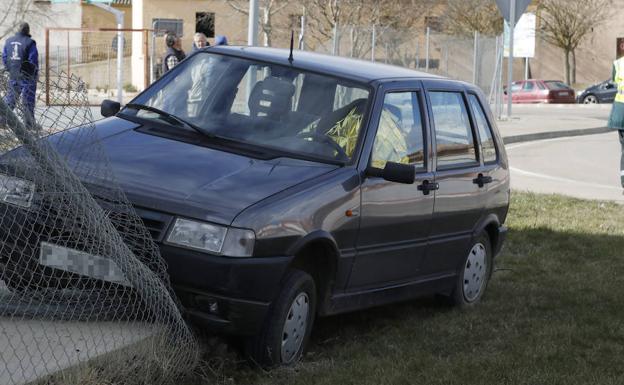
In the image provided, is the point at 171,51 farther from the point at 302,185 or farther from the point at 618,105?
the point at 302,185

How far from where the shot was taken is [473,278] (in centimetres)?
812

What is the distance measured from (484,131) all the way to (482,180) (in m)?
0.54

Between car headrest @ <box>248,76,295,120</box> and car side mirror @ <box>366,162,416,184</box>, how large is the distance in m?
0.67

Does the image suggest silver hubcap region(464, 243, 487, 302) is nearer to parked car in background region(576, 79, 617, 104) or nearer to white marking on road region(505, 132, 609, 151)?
white marking on road region(505, 132, 609, 151)

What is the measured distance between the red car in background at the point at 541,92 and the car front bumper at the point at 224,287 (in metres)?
47.9

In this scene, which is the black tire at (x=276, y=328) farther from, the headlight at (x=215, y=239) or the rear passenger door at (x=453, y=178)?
the rear passenger door at (x=453, y=178)

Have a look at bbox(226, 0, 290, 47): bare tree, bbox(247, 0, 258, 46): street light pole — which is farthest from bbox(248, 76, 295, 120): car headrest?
bbox(226, 0, 290, 47): bare tree

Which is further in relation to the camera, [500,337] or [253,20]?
[253,20]

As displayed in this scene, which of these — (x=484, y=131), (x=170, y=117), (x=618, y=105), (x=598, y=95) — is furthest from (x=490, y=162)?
(x=598, y=95)

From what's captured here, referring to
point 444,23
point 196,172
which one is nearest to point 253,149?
point 196,172

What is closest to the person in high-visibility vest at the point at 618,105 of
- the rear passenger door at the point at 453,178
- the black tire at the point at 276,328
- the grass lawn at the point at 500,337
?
the grass lawn at the point at 500,337

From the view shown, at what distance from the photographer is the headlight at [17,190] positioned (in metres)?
5.07

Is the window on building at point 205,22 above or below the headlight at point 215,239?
above

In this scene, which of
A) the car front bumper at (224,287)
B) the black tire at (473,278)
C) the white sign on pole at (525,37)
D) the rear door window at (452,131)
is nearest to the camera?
the car front bumper at (224,287)
